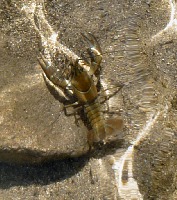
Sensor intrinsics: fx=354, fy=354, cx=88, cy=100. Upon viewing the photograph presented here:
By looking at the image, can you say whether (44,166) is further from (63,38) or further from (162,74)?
(162,74)

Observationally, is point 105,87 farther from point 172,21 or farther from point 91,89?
point 172,21

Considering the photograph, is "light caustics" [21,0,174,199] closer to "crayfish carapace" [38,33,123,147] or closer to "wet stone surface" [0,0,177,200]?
"wet stone surface" [0,0,177,200]

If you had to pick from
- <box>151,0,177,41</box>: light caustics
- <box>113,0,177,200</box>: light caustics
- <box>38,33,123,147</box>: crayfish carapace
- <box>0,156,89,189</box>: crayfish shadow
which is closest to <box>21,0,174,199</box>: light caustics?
<box>113,0,177,200</box>: light caustics

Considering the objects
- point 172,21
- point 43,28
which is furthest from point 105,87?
point 172,21

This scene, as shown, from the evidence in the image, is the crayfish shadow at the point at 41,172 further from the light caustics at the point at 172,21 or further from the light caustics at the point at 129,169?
the light caustics at the point at 172,21

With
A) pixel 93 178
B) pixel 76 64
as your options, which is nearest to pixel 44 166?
pixel 93 178

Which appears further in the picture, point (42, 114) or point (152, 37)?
point (152, 37)

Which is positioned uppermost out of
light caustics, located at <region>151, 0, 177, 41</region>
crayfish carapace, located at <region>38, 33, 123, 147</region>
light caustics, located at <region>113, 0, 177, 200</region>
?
light caustics, located at <region>151, 0, 177, 41</region>

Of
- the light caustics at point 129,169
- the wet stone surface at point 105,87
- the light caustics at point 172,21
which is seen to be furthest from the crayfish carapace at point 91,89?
the light caustics at point 172,21
